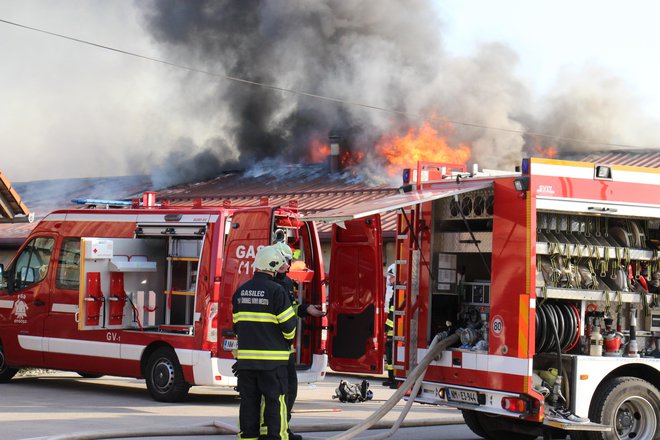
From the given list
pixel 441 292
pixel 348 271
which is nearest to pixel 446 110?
pixel 348 271

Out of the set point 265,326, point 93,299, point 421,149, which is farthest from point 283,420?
point 421,149

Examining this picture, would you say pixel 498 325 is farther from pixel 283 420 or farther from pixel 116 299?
pixel 116 299

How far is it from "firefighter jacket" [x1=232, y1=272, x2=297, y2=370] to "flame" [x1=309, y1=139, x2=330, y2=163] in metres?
23.4

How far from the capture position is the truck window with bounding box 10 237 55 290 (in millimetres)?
14500

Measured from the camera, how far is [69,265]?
1416cm

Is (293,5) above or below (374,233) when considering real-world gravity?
above

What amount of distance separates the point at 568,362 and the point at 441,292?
143 cm

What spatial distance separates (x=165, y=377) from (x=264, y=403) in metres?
4.95

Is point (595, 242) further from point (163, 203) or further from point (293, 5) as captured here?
point (293, 5)

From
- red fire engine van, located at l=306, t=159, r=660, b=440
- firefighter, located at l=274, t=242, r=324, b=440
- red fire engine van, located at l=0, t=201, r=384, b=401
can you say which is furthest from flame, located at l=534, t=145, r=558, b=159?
firefighter, located at l=274, t=242, r=324, b=440

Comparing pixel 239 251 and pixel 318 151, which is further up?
pixel 318 151

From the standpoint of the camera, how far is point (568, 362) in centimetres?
910

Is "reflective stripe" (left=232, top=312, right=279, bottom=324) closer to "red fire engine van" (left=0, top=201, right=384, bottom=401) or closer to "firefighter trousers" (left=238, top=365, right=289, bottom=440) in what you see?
"firefighter trousers" (left=238, top=365, right=289, bottom=440)

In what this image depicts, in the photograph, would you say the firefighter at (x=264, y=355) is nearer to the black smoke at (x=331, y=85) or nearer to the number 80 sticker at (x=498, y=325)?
the number 80 sticker at (x=498, y=325)
